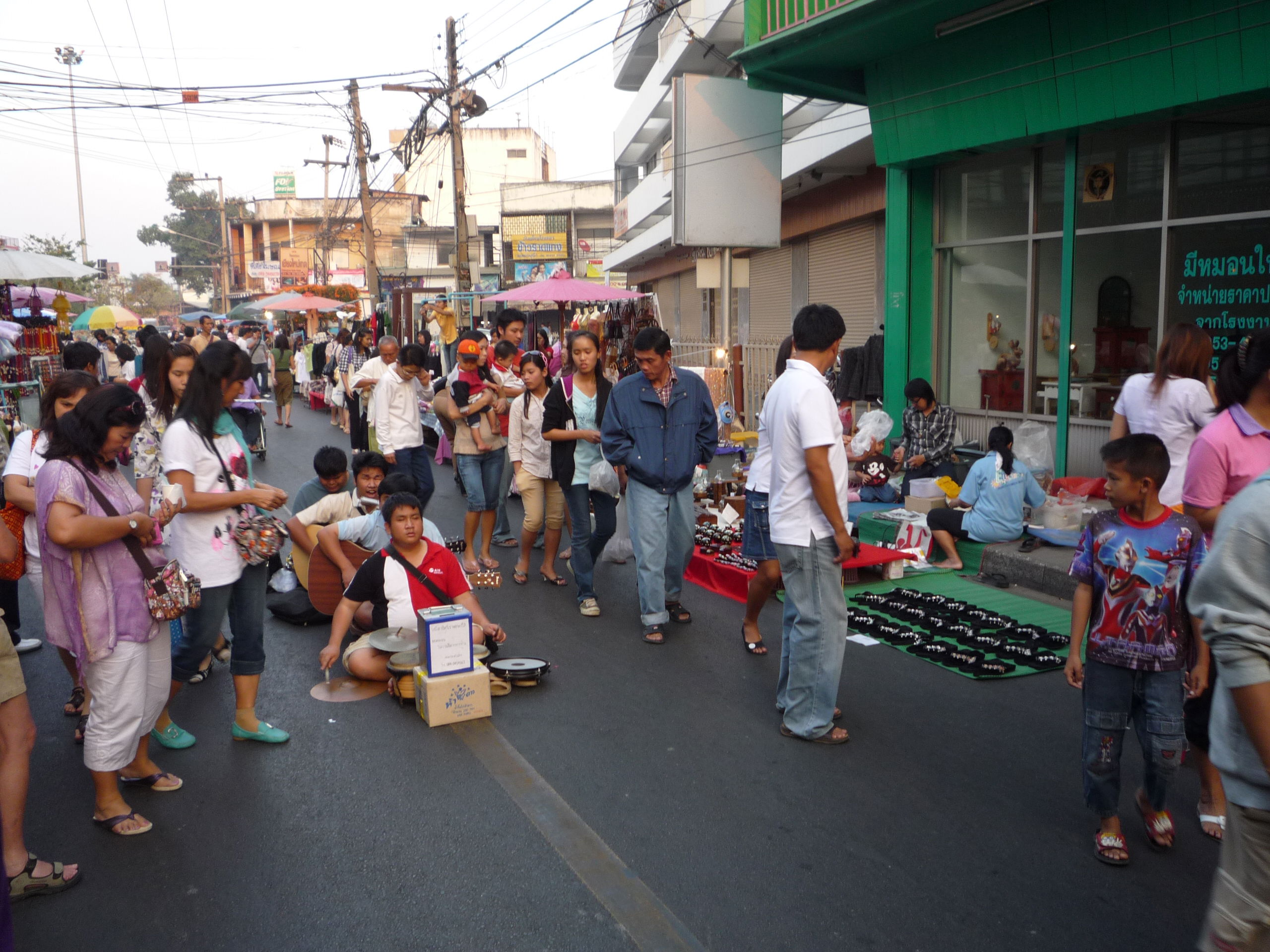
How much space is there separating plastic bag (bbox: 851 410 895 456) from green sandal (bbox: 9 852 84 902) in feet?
28.4

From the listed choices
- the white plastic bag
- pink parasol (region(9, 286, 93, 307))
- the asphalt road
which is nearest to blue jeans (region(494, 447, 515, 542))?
the white plastic bag

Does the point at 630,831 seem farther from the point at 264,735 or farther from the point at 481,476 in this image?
the point at 481,476

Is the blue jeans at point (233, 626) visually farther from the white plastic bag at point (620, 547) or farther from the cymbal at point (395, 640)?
the white plastic bag at point (620, 547)

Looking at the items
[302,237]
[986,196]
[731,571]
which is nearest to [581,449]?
[731,571]

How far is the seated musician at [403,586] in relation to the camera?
569 centimetres

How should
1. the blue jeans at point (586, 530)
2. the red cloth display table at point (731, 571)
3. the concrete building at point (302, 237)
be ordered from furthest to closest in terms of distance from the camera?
the concrete building at point (302, 237) → the red cloth display table at point (731, 571) → the blue jeans at point (586, 530)

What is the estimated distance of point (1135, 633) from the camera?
3621mm

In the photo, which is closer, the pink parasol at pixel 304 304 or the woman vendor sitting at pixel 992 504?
the woman vendor sitting at pixel 992 504

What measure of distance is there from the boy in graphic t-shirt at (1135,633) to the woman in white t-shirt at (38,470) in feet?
14.7

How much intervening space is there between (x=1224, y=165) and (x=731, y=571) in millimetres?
5416

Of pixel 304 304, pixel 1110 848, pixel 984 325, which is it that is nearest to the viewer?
pixel 1110 848

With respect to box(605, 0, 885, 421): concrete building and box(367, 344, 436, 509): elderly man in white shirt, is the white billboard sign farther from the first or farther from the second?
box(367, 344, 436, 509): elderly man in white shirt

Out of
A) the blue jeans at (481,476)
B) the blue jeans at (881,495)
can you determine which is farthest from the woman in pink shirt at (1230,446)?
the blue jeans at (881,495)

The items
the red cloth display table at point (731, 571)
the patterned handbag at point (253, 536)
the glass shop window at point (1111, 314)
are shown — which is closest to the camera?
the patterned handbag at point (253, 536)
